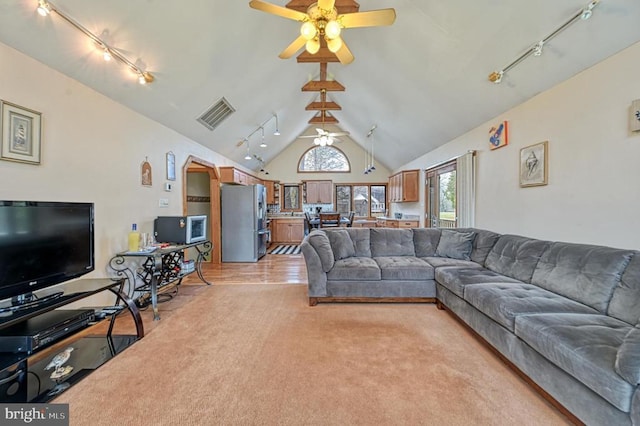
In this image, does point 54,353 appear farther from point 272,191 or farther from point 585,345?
point 272,191

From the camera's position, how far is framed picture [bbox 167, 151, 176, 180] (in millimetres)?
4258

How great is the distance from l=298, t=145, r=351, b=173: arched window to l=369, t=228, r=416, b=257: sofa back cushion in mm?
6039

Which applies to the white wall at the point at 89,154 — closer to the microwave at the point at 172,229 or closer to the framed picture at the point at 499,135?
the microwave at the point at 172,229

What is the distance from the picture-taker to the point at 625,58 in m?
2.27

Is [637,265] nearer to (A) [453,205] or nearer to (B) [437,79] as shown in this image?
(B) [437,79]

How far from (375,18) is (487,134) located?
2.90 metres

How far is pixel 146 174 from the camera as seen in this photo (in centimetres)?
373

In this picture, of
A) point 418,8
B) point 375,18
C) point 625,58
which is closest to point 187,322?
point 375,18

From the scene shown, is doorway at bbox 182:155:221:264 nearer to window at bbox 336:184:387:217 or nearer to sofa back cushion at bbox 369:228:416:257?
sofa back cushion at bbox 369:228:416:257

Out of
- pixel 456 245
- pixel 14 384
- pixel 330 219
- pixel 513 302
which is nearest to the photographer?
pixel 14 384

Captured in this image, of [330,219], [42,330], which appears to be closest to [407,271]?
[42,330]

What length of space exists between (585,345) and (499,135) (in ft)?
10.5

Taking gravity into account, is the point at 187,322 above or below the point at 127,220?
below

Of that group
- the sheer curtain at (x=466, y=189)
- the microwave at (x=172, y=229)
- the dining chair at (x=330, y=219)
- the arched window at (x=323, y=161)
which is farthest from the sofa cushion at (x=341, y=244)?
the arched window at (x=323, y=161)
